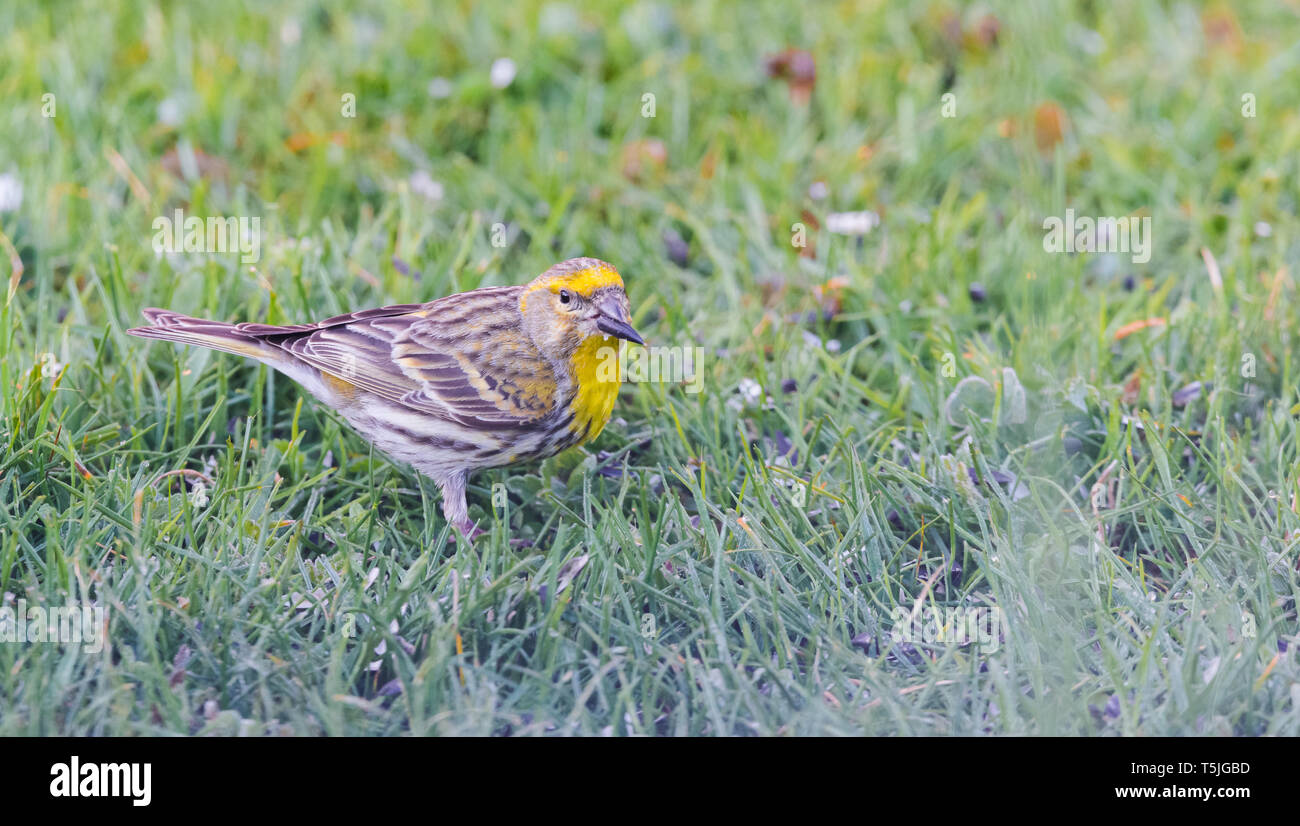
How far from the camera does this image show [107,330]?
468 centimetres

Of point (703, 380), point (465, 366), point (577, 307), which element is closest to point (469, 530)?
point (465, 366)

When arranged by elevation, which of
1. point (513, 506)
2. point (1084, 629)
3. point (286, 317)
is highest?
point (286, 317)

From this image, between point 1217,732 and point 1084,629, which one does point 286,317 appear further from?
point 1217,732

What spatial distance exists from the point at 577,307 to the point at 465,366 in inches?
A: 17.1

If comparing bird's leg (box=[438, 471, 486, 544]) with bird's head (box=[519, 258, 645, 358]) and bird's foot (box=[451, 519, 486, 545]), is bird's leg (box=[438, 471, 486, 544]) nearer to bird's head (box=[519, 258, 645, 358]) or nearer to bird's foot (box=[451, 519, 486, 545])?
bird's foot (box=[451, 519, 486, 545])

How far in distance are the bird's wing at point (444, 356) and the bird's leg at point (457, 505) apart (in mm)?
204

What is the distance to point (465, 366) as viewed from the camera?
4.39 m

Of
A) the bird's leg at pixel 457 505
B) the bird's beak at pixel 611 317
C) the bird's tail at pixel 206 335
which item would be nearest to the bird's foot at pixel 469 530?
the bird's leg at pixel 457 505

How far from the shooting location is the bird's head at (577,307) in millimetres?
4250

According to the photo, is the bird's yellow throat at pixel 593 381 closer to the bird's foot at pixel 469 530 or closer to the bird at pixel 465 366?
the bird at pixel 465 366

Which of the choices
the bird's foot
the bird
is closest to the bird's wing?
the bird

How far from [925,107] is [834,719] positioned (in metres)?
4.14

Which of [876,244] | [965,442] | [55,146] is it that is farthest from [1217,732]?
[55,146]

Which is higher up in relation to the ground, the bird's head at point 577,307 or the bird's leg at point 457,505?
the bird's head at point 577,307
